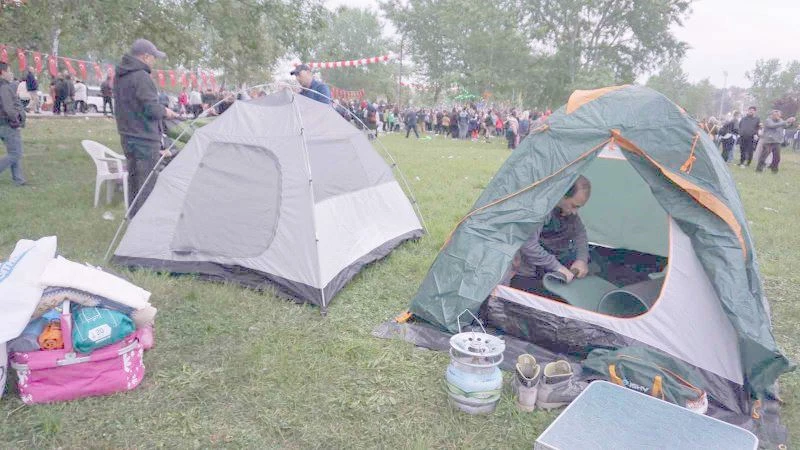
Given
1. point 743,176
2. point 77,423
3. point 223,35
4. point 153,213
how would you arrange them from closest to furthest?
point 77,423
point 153,213
point 223,35
point 743,176

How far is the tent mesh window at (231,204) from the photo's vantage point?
412 centimetres

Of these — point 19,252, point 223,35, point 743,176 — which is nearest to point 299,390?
point 19,252

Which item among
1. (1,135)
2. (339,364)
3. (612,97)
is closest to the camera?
(339,364)

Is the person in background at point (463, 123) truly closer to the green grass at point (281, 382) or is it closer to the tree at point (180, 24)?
the tree at point (180, 24)

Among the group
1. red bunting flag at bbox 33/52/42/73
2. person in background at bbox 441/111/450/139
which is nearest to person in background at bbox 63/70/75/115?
red bunting flag at bbox 33/52/42/73

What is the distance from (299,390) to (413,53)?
116 feet

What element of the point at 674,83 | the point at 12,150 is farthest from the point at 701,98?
the point at 12,150

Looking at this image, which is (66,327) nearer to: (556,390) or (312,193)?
(312,193)

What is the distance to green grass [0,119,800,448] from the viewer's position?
261 centimetres

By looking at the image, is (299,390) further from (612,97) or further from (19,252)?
(612,97)

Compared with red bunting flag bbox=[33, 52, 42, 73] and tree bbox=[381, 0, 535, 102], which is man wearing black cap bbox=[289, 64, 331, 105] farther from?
tree bbox=[381, 0, 535, 102]

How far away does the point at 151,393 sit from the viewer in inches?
114

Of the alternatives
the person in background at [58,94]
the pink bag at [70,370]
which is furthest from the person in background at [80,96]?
the pink bag at [70,370]

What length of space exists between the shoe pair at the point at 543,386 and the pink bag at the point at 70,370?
207cm
